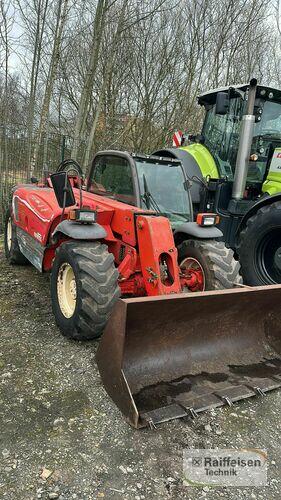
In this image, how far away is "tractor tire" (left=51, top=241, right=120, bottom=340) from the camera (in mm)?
3520

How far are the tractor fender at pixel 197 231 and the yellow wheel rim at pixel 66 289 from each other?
125 cm

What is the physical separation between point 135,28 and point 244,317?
36.0ft

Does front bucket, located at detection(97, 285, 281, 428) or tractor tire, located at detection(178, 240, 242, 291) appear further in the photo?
tractor tire, located at detection(178, 240, 242, 291)

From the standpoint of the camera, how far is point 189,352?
3373mm

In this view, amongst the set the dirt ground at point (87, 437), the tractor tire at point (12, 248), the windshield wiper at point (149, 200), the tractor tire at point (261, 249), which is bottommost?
the dirt ground at point (87, 437)

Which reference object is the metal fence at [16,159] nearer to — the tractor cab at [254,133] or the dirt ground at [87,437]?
the tractor cab at [254,133]

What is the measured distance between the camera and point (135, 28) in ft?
39.6

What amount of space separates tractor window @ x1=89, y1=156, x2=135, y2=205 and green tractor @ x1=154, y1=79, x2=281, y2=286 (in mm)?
1746

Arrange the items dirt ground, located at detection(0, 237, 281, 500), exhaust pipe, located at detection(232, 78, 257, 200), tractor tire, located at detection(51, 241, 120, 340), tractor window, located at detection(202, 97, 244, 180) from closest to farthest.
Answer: dirt ground, located at detection(0, 237, 281, 500) < tractor tire, located at detection(51, 241, 120, 340) < exhaust pipe, located at detection(232, 78, 257, 200) < tractor window, located at detection(202, 97, 244, 180)

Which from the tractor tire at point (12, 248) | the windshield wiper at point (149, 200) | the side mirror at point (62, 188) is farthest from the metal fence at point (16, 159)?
the side mirror at point (62, 188)

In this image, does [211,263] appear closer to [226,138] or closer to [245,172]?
[245,172]

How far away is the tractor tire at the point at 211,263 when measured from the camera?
13.1 feet

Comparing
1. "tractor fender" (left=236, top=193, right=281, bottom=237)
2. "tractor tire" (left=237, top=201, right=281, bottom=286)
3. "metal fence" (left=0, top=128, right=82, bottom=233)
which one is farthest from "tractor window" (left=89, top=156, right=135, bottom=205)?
"metal fence" (left=0, top=128, right=82, bottom=233)

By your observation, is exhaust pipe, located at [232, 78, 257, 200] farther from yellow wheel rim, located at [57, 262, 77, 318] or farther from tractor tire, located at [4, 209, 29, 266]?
tractor tire, located at [4, 209, 29, 266]
